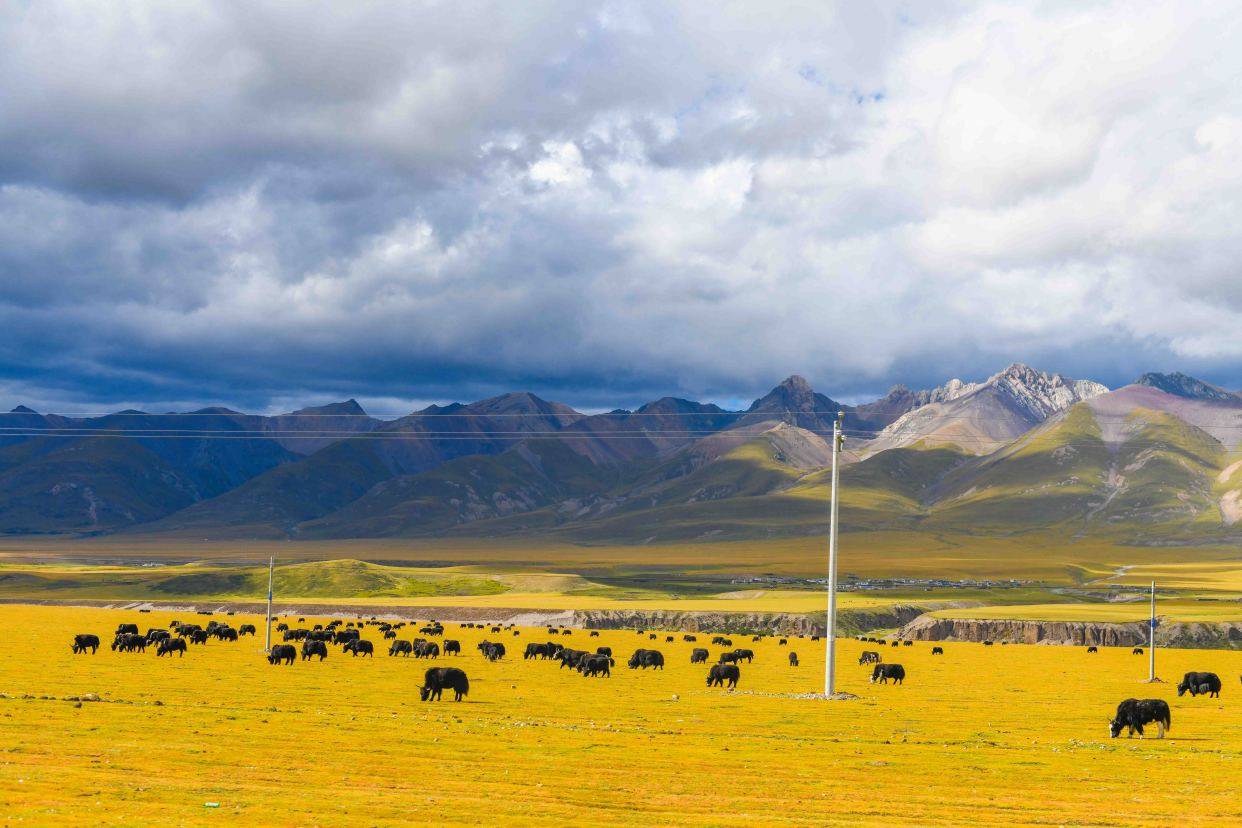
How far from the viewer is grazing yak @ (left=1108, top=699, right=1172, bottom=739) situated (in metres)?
44.4

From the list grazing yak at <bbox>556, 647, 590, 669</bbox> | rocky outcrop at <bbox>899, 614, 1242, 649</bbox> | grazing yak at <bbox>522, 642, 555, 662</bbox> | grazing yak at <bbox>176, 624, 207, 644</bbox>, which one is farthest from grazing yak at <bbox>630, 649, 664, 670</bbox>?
rocky outcrop at <bbox>899, 614, 1242, 649</bbox>

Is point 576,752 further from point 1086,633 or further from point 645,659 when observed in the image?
point 1086,633

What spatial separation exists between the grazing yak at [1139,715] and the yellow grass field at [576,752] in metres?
1.08

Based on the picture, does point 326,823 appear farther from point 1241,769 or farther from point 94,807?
point 1241,769

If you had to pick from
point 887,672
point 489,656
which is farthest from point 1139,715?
point 489,656

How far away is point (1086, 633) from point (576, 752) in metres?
116

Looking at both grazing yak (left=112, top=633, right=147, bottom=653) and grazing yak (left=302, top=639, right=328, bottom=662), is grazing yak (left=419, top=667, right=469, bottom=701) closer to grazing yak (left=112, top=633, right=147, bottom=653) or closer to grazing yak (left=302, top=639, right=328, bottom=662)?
grazing yak (left=302, top=639, right=328, bottom=662)

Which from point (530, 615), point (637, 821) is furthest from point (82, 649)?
point (530, 615)

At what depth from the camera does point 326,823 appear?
22.8m

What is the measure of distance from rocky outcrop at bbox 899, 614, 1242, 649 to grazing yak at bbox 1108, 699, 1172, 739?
93.0 metres

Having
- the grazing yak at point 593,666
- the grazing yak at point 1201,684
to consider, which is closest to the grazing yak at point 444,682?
the grazing yak at point 593,666

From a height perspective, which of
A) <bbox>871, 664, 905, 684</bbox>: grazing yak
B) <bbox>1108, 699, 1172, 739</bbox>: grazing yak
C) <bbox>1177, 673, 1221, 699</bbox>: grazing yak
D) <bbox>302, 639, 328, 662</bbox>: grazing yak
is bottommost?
<bbox>302, 639, 328, 662</bbox>: grazing yak

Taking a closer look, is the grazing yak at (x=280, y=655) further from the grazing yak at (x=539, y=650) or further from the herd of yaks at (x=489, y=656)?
the grazing yak at (x=539, y=650)

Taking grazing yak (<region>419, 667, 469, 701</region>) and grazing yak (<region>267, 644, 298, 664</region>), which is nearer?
grazing yak (<region>419, 667, 469, 701</region>)
